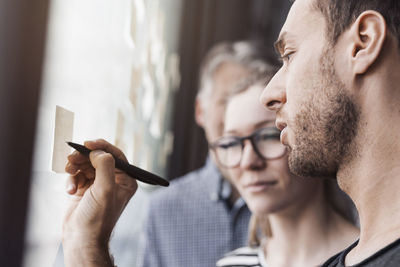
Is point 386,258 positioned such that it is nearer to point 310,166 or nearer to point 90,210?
point 310,166

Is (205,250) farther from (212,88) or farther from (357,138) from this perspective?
(357,138)

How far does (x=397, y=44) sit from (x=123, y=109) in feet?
2.06

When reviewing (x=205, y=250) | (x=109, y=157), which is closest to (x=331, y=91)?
(x=109, y=157)

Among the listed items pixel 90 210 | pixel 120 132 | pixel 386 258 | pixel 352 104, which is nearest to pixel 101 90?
pixel 120 132

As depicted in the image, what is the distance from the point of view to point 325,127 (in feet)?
2.43

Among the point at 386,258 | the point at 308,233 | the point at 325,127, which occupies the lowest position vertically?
the point at 308,233

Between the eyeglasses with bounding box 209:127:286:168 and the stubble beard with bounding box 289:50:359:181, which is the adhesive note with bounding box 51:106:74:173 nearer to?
the stubble beard with bounding box 289:50:359:181

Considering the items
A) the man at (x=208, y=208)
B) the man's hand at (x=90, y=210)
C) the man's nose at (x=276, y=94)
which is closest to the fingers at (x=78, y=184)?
the man's hand at (x=90, y=210)

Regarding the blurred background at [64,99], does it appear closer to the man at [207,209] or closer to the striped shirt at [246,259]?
the man at [207,209]

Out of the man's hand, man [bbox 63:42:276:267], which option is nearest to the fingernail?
the man's hand

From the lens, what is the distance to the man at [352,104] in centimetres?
70

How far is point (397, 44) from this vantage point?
2.31 feet

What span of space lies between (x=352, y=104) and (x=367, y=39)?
0.09 m

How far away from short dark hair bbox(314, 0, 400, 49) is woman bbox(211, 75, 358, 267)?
439mm
